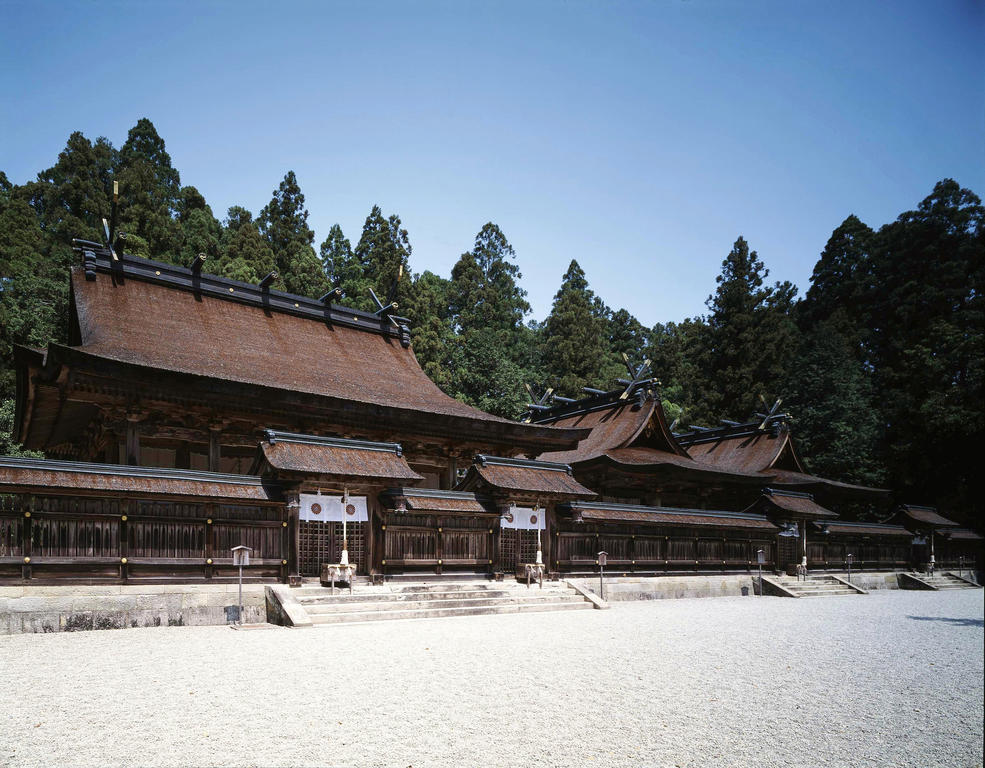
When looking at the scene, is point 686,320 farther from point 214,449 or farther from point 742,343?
point 214,449

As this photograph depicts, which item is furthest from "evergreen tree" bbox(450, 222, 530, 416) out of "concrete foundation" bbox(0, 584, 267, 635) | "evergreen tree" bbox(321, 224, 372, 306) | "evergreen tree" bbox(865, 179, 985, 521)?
"concrete foundation" bbox(0, 584, 267, 635)

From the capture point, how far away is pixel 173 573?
15289 millimetres

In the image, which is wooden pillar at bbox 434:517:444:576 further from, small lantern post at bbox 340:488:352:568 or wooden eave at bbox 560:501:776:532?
wooden eave at bbox 560:501:776:532

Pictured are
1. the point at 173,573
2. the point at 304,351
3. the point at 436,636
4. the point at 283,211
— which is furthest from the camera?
the point at 283,211

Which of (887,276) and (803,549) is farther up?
(887,276)

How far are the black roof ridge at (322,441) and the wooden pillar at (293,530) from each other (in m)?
1.45

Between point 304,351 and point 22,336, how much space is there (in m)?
18.6

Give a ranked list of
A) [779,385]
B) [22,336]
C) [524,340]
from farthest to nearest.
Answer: [524,340], [779,385], [22,336]

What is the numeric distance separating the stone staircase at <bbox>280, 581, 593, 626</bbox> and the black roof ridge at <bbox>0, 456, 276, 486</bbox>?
2.95 metres

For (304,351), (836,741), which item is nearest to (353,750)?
(836,741)

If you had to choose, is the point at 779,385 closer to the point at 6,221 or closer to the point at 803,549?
the point at 803,549

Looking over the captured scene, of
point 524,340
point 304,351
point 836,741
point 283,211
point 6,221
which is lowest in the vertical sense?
point 836,741

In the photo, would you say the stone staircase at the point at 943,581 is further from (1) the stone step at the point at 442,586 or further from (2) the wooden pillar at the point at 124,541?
(2) the wooden pillar at the point at 124,541

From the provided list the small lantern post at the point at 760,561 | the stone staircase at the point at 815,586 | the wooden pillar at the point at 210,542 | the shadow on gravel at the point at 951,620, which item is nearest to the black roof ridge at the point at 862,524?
the stone staircase at the point at 815,586
